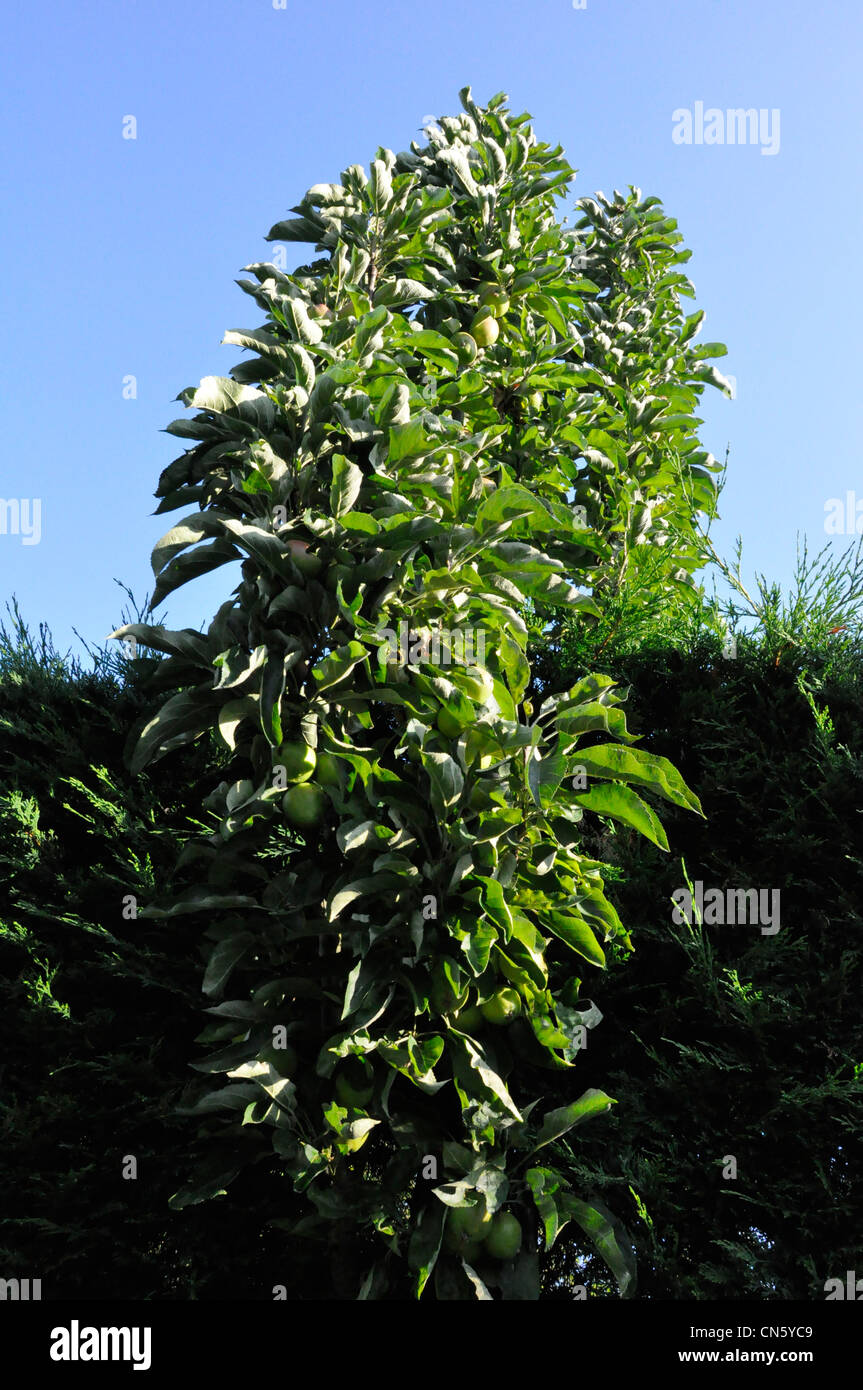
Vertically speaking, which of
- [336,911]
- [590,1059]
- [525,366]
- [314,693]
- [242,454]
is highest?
[525,366]

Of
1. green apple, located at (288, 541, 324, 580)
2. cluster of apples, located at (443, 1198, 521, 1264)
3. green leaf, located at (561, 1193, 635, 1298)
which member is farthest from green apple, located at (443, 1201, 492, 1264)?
green apple, located at (288, 541, 324, 580)

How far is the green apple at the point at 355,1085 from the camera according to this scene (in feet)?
7.95

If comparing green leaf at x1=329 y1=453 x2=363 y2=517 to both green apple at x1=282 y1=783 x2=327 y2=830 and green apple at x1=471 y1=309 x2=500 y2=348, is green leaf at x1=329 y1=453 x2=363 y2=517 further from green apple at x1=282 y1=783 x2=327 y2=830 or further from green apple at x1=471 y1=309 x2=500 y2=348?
green apple at x1=471 y1=309 x2=500 y2=348

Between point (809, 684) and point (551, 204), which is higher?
point (551, 204)

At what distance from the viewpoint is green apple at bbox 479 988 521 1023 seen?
8.27 ft

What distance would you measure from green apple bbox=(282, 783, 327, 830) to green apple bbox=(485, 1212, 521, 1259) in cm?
107

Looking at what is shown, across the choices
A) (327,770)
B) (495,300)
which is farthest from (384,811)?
(495,300)

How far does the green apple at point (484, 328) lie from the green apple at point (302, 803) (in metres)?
2.23

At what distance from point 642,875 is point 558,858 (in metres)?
0.73

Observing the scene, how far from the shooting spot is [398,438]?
8.87 ft

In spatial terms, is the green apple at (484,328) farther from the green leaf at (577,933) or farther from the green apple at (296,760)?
the green leaf at (577,933)

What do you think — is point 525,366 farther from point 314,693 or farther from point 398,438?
point 314,693

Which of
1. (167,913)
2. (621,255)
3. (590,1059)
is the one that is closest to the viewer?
(167,913)
